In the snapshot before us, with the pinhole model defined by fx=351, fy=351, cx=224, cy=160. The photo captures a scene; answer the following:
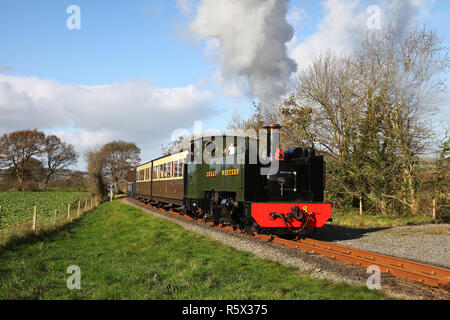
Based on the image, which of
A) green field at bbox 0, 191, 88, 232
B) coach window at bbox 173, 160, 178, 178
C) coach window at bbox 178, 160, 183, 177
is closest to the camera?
coach window at bbox 178, 160, 183, 177

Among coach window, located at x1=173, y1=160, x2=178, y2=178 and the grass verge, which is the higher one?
coach window, located at x1=173, y1=160, x2=178, y2=178

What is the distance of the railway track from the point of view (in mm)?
5278

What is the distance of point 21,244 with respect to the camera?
9.27 m

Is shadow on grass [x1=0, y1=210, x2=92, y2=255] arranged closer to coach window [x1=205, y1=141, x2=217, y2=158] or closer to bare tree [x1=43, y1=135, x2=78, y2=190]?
coach window [x1=205, y1=141, x2=217, y2=158]

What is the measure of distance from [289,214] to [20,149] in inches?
2251

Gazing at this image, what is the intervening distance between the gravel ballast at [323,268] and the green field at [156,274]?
330mm

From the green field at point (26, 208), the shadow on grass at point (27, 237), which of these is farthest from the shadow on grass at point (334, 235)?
the green field at point (26, 208)

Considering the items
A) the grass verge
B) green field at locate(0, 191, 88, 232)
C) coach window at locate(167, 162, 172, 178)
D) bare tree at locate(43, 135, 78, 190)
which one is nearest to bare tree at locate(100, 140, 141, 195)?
bare tree at locate(43, 135, 78, 190)

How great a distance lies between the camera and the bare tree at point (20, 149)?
5325 cm

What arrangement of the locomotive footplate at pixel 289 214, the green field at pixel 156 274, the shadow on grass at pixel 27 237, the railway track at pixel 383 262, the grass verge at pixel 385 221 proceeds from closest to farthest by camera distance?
1. the green field at pixel 156 274
2. the railway track at pixel 383 262
3. the locomotive footplate at pixel 289 214
4. the shadow on grass at pixel 27 237
5. the grass verge at pixel 385 221

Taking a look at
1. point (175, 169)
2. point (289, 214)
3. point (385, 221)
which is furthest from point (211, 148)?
point (385, 221)

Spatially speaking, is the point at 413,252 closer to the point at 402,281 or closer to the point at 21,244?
the point at 402,281

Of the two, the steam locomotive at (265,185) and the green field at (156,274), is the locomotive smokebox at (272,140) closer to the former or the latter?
the steam locomotive at (265,185)

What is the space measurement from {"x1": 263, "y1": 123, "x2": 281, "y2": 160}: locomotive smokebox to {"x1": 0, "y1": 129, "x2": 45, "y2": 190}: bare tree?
52.9m
